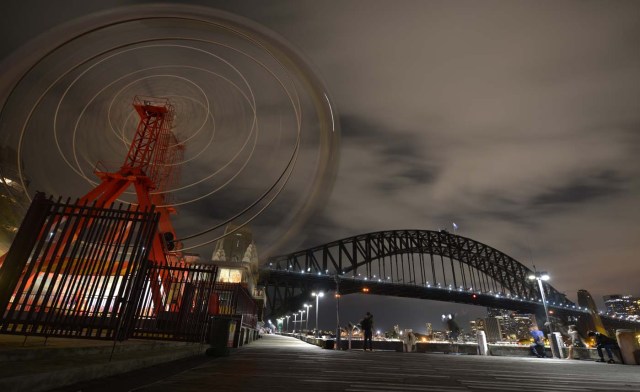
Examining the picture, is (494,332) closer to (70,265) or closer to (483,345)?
(483,345)

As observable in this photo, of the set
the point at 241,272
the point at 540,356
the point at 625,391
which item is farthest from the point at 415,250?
the point at 625,391

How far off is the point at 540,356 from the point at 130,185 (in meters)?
30.3

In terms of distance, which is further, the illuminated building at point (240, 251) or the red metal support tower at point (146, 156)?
the illuminated building at point (240, 251)

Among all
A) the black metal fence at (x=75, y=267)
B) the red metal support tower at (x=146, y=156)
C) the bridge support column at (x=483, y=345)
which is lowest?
the bridge support column at (x=483, y=345)

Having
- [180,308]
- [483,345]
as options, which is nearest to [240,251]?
[483,345]

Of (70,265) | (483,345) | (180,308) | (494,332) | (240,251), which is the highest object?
(240,251)

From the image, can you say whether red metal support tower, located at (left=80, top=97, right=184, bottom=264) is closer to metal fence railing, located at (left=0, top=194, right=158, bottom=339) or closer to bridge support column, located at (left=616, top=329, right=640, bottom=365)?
metal fence railing, located at (left=0, top=194, right=158, bottom=339)

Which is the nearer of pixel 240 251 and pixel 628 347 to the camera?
pixel 628 347

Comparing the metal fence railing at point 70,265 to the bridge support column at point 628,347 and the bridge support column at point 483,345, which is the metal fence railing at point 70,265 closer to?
the bridge support column at point 628,347

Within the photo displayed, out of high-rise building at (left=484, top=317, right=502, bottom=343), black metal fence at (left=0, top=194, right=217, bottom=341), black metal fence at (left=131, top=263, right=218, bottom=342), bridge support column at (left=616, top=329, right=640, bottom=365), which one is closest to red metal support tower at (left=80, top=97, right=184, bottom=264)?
black metal fence at (left=131, top=263, right=218, bottom=342)

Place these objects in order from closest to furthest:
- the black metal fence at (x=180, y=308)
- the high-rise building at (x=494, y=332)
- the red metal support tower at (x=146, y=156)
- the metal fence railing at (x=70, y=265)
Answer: the metal fence railing at (x=70, y=265)
the black metal fence at (x=180, y=308)
the red metal support tower at (x=146, y=156)
the high-rise building at (x=494, y=332)

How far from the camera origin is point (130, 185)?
25.1 m

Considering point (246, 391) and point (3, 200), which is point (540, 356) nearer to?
point (246, 391)

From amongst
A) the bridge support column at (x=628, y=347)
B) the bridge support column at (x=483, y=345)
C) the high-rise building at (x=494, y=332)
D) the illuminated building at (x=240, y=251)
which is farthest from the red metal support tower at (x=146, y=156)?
the high-rise building at (x=494, y=332)
